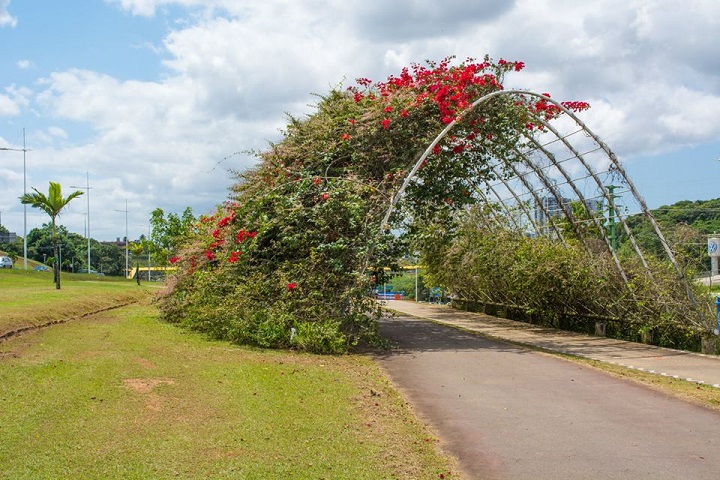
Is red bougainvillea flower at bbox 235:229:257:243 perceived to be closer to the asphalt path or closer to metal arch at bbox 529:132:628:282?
the asphalt path

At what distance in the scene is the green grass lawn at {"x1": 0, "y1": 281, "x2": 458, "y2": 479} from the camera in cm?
546

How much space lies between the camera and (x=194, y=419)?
6840mm

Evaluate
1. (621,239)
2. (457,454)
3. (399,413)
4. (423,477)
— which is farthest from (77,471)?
(621,239)

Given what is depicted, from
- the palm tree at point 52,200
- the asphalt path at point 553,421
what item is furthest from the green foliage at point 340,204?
the palm tree at point 52,200

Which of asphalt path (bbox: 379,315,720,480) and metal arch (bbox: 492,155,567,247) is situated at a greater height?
metal arch (bbox: 492,155,567,247)

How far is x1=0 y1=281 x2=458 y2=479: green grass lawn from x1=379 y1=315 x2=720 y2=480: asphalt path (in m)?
0.46

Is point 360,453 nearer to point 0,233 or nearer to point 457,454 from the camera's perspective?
point 457,454

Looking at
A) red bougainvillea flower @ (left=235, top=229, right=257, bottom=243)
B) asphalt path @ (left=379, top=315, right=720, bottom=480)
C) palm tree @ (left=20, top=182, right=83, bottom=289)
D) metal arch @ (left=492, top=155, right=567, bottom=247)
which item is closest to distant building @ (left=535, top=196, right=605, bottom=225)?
metal arch @ (left=492, top=155, right=567, bottom=247)

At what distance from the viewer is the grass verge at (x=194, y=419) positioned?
17.9 ft

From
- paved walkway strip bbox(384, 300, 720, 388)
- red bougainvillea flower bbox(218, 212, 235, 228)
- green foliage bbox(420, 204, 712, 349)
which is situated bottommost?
paved walkway strip bbox(384, 300, 720, 388)

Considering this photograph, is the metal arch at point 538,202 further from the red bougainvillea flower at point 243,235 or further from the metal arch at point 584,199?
the red bougainvillea flower at point 243,235

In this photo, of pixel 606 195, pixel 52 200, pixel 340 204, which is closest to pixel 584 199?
pixel 606 195

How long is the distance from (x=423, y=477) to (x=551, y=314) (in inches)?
676

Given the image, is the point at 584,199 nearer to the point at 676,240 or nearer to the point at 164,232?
the point at 676,240
